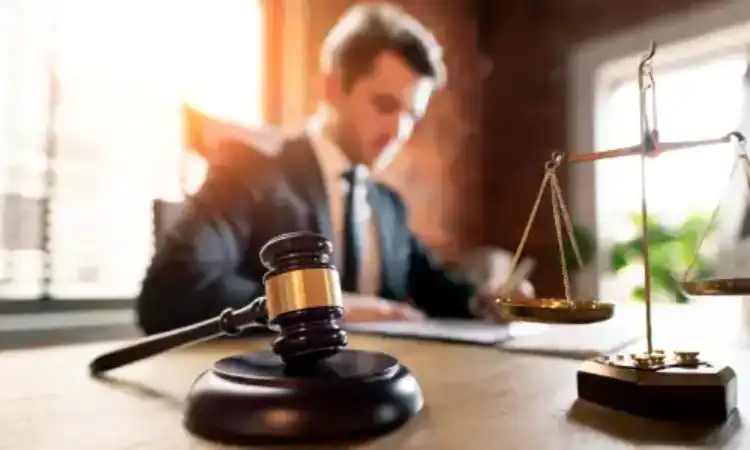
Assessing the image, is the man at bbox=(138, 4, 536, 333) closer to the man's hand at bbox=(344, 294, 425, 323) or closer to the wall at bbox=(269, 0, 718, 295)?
the man's hand at bbox=(344, 294, 425, 323)

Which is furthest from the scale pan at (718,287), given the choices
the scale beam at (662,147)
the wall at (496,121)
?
the wall at (496,121)

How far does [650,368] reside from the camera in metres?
0.53

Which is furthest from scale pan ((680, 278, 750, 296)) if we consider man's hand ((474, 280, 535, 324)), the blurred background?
man's hand ((474, 280, 535, 324))

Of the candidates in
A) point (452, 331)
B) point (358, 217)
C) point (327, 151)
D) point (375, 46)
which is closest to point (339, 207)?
point (327, 151)

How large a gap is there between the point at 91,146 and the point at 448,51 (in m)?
1.69

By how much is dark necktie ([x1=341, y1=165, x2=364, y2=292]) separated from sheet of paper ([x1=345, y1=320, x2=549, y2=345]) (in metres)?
0.52

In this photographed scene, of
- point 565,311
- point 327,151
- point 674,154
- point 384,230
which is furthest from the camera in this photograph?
point 674,154

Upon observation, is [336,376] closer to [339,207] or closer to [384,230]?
[384,230]

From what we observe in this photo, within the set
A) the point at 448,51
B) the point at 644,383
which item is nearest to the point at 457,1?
the point at 448,51

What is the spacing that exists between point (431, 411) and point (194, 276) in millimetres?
705

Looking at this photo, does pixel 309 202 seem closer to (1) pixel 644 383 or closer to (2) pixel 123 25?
(2) pixel 123 25

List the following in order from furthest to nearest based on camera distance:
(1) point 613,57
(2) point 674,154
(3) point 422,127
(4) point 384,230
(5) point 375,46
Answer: (3) point 422,127
(1) point 613,57
(2) point 674,154
(4) point 384,230
(5) point 375,46

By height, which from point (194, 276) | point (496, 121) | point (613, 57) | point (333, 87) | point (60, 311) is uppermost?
point (613, 57)

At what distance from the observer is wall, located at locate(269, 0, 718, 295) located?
2.82 m
